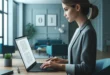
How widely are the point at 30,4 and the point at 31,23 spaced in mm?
1356

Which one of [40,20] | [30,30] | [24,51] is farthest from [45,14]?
[24,51]

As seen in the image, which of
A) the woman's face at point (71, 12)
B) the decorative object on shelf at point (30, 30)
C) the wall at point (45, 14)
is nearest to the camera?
the woman's face at point (71, 12)

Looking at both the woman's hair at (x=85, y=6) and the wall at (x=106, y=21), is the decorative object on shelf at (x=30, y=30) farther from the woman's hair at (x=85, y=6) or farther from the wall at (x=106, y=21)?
the woman's hair at (x=85, y=6)

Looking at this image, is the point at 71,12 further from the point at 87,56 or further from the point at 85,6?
the point at 87,56

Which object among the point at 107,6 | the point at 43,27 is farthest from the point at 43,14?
the point at 107,6

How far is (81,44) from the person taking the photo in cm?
118

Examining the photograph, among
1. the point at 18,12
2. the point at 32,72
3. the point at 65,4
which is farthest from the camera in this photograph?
the point at 18,12

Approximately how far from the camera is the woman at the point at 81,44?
3.70ft

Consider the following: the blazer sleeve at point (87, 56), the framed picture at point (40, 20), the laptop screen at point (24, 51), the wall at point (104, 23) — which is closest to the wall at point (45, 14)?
the framed picture at point (40, 20)

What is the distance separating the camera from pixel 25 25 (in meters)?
14.7

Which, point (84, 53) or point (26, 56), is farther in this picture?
point (26, 56)

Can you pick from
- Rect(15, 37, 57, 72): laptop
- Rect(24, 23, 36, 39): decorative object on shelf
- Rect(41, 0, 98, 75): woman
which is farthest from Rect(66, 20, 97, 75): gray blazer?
Rect(24, 23, 36, 39): decorative object on shelf

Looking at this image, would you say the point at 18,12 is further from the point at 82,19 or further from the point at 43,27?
the point at 82,19

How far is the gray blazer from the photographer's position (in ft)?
3.69
